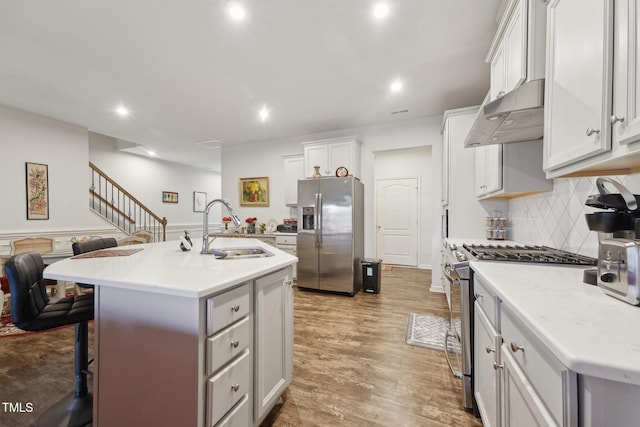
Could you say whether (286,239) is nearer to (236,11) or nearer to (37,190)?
(236,11)

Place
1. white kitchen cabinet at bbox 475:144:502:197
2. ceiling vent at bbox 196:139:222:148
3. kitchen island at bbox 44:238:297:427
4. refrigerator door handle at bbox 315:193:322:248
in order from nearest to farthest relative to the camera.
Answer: kitchen island at bbox 44:238:297:427
white kitchen cabinet at bbox 475:144:502:197
refrigerator door handle at bbox 315:193:322:248
ceiling vent at bbox 196:139:222:148

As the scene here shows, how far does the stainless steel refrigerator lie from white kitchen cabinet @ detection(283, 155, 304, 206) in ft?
2.22

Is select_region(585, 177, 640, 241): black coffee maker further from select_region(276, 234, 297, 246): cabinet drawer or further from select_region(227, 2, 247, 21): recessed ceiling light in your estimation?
select_region(276, 234, 297, 246): cabinet drawer

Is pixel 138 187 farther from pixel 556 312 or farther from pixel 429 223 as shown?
pixel 556 312

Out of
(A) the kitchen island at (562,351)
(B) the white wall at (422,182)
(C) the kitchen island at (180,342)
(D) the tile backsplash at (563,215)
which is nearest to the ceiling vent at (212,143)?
(B) the white wall at (422,182)

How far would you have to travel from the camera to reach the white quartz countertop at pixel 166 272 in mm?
1088

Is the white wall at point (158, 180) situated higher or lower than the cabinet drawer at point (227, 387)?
higher

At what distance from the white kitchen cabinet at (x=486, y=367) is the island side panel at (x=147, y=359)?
4.09 ft

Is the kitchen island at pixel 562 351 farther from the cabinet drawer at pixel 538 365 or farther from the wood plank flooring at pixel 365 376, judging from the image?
the wood plank flooring at pixel 365 376

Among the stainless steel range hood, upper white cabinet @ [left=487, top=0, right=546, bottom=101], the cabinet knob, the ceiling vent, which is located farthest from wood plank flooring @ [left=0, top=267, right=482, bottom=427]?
the ceiling vent

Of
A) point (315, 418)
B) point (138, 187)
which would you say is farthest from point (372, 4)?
point (138, 187)

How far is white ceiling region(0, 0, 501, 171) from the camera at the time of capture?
79.9 inches

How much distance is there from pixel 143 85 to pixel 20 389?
3.12 metres

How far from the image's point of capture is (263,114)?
405 centimetres
